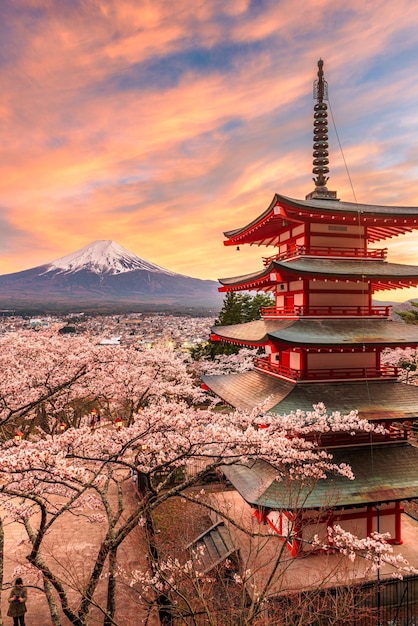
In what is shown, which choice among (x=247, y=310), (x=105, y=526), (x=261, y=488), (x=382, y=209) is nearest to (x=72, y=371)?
(x=261, y=488)

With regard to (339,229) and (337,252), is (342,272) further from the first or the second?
(339,229)

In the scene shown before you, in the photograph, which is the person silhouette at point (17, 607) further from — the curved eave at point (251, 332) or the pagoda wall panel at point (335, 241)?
the pagoda wall panel at point (335, 241)

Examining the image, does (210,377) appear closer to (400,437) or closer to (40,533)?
(400,437)

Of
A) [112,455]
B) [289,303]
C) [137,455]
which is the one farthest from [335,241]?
[112,455]

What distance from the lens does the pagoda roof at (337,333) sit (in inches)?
457

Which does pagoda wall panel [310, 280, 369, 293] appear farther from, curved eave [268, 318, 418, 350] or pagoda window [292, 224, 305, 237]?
pagoda window [292, 224, 305, 237]

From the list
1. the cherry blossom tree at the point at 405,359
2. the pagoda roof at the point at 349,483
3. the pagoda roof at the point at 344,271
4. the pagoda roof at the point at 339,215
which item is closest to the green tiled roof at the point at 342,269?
the pagoda roof at the point at 344,271

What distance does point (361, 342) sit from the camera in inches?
460

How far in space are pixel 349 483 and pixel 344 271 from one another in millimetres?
6394

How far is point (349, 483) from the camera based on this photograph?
11.0 meters

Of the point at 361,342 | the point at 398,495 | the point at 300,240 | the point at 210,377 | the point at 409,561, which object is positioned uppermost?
the point at 300,240

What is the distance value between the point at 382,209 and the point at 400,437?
7693 millimetres

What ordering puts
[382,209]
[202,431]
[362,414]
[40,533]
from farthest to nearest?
[382,209]
[362,414]
[202,431]
[40,533]

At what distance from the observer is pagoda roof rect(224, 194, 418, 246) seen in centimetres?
1221
